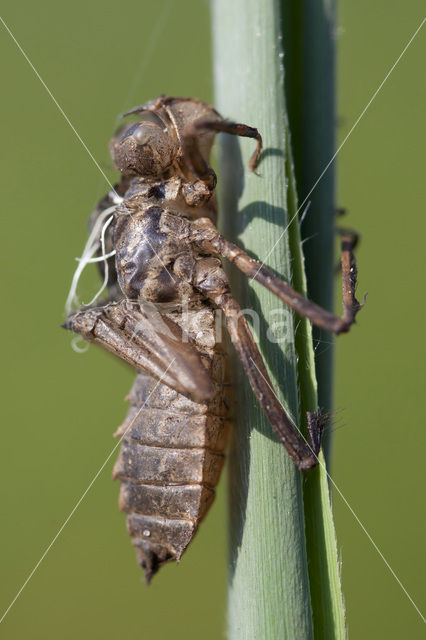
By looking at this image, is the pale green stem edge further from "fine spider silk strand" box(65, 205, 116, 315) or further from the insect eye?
"fine spider silk strand" box(65, 205, 116, 315)

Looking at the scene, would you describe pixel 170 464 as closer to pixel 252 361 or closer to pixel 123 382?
pixel 252 361

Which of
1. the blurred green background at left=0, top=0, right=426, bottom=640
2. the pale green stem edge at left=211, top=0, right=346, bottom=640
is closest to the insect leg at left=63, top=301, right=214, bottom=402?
the pale green stem edge at left=211, top=0, right=346, bottom=640

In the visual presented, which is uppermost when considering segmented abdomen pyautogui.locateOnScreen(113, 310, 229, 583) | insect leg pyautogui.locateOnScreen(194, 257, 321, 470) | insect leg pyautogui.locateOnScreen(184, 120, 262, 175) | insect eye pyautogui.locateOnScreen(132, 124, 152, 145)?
insect eye pyautogui.locateOnScreen(132, 124, 152, 145)

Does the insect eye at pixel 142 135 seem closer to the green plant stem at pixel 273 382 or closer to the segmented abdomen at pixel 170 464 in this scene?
the green plant stem at pixel 273 382

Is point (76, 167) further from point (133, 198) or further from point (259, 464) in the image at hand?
point (259, 464)

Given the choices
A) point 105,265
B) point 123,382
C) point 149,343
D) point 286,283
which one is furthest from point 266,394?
point 123,382

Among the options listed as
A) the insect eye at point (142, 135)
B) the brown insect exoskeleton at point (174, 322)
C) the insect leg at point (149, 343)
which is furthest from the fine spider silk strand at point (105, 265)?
the insect eye at point (142, 135)
